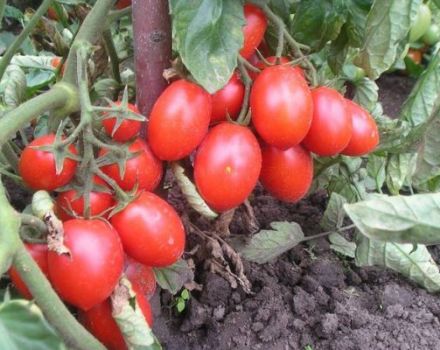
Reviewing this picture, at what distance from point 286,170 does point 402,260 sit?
504 millimetres

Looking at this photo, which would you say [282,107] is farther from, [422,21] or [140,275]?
[422,21]

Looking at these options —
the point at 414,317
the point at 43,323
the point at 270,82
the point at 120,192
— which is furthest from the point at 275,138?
the point at 414,317

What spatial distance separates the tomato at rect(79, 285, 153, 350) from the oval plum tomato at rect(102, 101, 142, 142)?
8.7 inches

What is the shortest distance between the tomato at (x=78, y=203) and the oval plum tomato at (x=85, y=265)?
55 millimetres

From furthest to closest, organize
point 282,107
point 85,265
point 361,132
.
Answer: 1. point 361,132
2. point 282,107
3. point 85,265

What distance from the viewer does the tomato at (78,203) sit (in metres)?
0.92

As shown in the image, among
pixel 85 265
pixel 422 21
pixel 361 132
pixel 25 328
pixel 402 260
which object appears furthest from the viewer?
pixel 422 21

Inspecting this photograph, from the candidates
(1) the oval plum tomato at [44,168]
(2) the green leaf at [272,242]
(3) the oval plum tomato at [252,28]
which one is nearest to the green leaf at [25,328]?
(1) the oval plum tomato at [44,168]

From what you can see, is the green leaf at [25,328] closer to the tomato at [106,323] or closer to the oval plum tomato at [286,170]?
the tomato at [106,323]

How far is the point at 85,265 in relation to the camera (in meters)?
0.84

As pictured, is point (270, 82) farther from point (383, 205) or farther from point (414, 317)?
point (414, 317)

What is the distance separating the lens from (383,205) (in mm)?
763

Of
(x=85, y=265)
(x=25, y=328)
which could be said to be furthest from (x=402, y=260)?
(x=25, y=328)

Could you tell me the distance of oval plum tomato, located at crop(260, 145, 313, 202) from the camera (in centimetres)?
104
